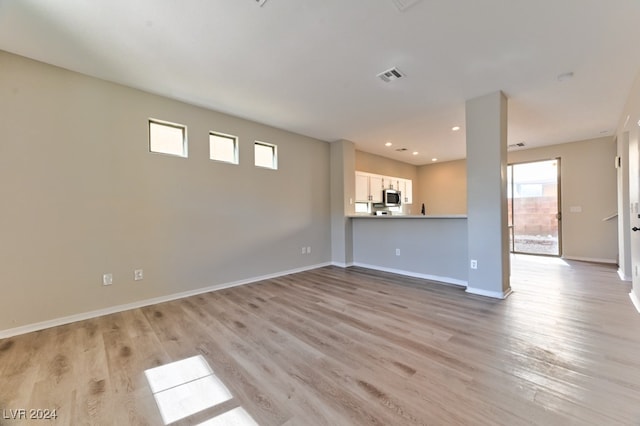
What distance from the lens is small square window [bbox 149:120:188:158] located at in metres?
3.47

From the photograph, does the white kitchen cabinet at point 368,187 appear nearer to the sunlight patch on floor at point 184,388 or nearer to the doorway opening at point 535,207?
the doorway opening at point 535,207

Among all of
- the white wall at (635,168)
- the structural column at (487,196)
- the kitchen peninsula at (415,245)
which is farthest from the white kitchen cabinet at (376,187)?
the white wall at (635,168)

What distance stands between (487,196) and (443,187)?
4993 mm

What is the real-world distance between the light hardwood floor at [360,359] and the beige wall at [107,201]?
0.43 m

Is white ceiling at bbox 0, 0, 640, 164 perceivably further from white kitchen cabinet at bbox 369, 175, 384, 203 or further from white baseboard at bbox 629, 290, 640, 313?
white kitchen cabinet at bbox 369, 175, 384, 203

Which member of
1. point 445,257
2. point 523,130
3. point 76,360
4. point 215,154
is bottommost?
point 76,360

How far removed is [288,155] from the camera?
16.4 feet

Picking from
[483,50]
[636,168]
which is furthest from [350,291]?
[636,168]

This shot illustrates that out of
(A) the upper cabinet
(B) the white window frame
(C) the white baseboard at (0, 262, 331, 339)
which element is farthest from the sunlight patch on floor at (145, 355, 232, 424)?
(A) the upper cabinet

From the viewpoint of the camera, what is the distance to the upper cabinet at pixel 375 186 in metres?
6.32

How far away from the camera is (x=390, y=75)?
2.95 m

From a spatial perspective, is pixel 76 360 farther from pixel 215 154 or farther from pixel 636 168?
pixel 636 168

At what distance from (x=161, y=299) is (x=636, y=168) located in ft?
19.6

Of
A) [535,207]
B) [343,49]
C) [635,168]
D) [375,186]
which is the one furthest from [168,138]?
[535,207]
